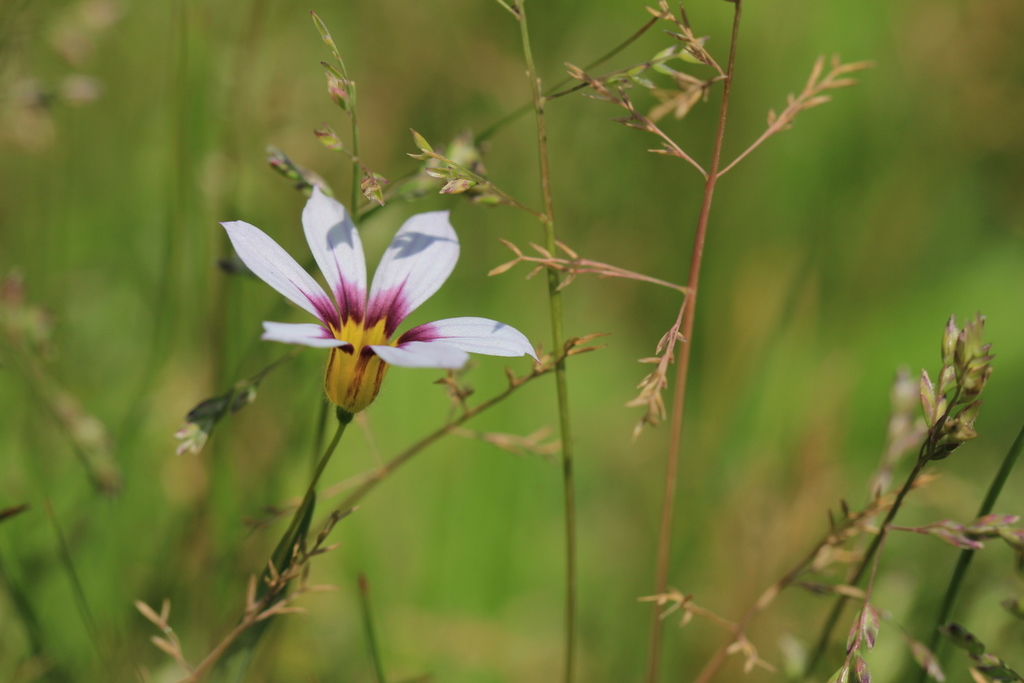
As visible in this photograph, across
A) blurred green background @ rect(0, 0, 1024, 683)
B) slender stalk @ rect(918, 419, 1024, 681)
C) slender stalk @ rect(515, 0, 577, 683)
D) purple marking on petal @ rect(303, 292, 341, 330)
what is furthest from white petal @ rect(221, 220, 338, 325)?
slender stalk @ rect(918, 419, 1024, 681)

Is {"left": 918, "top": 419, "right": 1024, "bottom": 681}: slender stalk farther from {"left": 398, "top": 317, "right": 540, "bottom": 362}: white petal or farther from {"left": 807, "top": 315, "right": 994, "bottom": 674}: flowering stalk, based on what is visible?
{"left": 398, "top": 317, "right": 540, "bottom": 362}: white petal

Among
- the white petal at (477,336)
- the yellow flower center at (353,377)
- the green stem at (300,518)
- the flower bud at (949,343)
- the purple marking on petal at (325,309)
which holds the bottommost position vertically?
the green stem at (300,518)

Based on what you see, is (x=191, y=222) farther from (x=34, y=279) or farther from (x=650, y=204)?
(x=650, y=204)

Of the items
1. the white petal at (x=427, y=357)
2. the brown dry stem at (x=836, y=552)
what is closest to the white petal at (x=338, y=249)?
the white petal at (x=427, y=357)

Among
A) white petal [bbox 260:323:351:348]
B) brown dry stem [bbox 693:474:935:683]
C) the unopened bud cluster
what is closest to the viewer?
white petal [bbox 260:323:351:348]

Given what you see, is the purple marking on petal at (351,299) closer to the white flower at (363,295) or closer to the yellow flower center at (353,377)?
the white flower at (363,295)

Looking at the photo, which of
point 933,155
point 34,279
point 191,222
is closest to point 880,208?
point 933,155

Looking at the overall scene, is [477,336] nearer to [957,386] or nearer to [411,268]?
[411,268]

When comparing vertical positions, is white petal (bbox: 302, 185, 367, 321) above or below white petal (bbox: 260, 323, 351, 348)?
above
